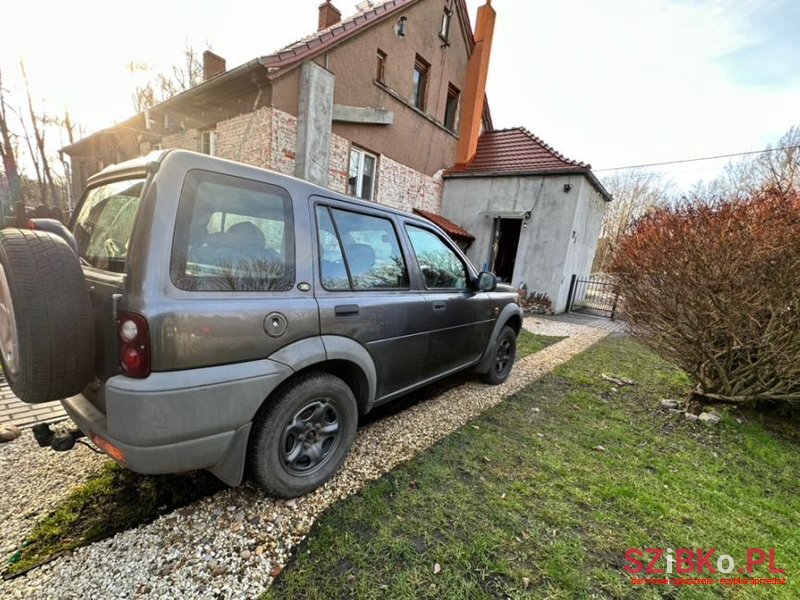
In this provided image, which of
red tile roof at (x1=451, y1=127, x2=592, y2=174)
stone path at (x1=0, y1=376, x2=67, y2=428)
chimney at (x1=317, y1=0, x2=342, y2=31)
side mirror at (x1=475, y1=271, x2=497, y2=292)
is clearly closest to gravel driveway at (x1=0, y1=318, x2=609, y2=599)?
stone path at (x1=0, y1=376, x2=67, y2=428)

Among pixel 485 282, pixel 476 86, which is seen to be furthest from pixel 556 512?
pixel 476 86

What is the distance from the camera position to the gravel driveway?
5.19ft

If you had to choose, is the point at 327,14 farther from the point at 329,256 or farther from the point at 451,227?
the point at 329,256

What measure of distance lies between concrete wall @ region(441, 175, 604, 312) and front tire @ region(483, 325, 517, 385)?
6.91 meters

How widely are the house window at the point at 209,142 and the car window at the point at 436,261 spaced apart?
773cm

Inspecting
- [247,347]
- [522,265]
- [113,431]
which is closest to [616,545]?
[247,347]

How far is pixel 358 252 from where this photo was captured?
252 centimetres

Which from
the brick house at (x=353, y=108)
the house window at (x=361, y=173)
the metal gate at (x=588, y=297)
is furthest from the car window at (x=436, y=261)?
the metal gate at (x=588, y=297)

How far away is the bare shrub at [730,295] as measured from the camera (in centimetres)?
316

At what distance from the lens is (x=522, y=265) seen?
36.7 ft

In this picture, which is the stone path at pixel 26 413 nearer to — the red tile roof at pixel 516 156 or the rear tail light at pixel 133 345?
the rear tail light at pixel 133 345

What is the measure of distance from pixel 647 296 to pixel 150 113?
1259 centimetres

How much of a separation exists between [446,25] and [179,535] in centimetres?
1411

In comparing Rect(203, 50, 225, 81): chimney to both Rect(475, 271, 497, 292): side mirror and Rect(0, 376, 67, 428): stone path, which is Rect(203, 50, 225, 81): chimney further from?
Rect(475, 271, 497, 292): side mirror
